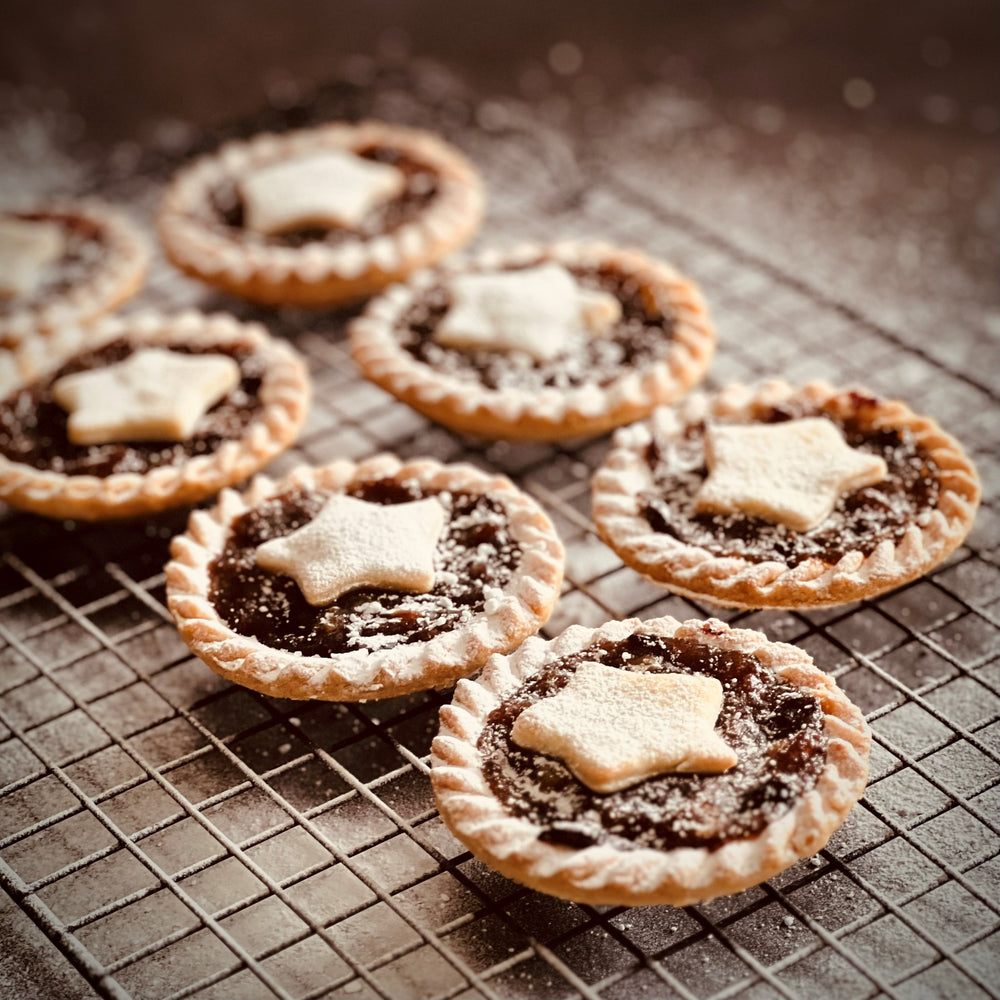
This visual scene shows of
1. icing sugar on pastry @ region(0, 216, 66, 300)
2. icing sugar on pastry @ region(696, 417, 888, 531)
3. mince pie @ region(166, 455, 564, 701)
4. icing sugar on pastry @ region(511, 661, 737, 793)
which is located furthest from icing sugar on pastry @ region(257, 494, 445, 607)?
icing sugar on pastry @ region(0, 216, 66, 300)

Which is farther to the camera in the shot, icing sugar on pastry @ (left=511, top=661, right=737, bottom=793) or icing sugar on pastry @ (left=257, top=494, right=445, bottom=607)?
icing sugar on pastry @ (left=257, top=494, right=445, bottom=607)

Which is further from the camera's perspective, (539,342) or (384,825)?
(539,342)

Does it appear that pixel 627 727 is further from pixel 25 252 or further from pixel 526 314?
pixel 25 252

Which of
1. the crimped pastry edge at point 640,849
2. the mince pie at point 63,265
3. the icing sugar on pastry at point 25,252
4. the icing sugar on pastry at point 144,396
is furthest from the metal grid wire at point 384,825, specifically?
the icing sugar on pastry at point 25,252

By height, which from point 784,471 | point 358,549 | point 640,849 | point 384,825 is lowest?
point 384,825

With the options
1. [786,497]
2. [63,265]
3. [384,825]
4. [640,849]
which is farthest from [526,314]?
[640,849]

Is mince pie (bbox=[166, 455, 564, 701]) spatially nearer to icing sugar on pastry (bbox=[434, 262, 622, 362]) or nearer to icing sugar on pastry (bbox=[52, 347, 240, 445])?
icing sugar on pastry (bbox=[52, 347, 240, 445])

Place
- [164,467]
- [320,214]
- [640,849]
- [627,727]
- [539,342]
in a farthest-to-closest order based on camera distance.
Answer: [320,214]
[539,342]
[164,467]
[627,727]
[640,849]

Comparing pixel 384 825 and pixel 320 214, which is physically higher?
pixel 320 214
